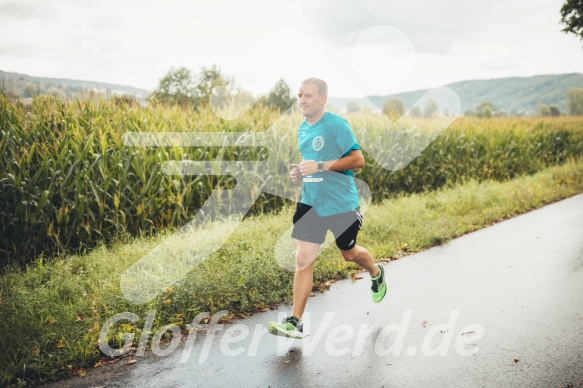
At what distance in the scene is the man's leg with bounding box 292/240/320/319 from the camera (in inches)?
157

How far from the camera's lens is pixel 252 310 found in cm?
472

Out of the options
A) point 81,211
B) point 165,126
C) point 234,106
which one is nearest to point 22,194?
point 81,211

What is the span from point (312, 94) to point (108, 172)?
4.31m

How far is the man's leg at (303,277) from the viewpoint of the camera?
400 centimetres

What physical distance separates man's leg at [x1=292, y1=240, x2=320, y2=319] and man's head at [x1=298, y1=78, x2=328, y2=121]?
3.84 feet

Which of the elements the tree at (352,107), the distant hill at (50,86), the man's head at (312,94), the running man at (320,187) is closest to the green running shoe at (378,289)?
the running man at (320,187)

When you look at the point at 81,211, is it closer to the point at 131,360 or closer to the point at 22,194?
the point at 22,194

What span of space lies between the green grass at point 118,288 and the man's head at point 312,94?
6.87ft

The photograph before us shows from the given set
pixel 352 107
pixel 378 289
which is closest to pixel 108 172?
pixel 378 289

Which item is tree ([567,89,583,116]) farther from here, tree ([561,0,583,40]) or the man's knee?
the man's knee

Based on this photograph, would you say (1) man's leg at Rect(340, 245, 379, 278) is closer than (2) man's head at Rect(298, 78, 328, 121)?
No

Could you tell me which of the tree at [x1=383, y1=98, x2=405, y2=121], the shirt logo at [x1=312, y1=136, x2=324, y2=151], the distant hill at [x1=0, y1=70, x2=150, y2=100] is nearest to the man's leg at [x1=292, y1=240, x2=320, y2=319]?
the shirt logo at [x1=312, y1=136, x2=324, y2=151]

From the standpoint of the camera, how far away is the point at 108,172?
7.00 m

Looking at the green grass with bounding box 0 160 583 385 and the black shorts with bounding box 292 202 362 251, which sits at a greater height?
the black shorts with bounding box 292 202 362 251
